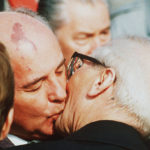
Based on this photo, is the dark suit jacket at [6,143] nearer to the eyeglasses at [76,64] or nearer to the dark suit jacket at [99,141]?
the dark suit jacket at [99,141]

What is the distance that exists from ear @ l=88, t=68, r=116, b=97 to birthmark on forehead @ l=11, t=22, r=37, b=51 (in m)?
0.42

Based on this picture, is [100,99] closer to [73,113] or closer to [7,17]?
[73,113]

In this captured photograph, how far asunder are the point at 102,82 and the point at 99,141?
Answer: 0.46 m

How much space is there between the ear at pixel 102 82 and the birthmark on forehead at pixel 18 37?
0.42 meters

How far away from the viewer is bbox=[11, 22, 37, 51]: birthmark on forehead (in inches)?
86.1

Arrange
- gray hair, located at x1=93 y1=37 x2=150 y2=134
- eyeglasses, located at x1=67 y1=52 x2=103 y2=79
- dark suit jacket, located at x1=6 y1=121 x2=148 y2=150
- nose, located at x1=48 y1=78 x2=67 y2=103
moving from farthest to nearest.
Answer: eyeglasses, located at x1=67 y1=52 x2=103 y2=79 → nose, located at x1=48 y1=78 x2=67 y2=103 → gray hair, located at x1=93 y1=37 x2=150 y2=134 → dark suit jacket, located at x1=6 y1=121 x2=148 y2=150

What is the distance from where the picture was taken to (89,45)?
359 centimetres

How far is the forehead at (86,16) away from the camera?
11.7 feet

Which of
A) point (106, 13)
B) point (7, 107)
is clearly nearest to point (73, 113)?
point (7, 107)

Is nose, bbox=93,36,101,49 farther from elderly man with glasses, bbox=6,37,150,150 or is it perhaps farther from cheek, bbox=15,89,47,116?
cheek, bbox=15,89,47,116

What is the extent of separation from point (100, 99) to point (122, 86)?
6.1 inches

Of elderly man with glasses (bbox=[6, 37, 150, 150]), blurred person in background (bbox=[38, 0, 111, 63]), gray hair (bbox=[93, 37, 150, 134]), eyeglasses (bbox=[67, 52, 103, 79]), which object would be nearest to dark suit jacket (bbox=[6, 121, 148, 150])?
elderly man with glasses (bbox=[6, 37, 150, 150])

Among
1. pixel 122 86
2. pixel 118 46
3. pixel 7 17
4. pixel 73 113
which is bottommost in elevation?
pixel 73 113

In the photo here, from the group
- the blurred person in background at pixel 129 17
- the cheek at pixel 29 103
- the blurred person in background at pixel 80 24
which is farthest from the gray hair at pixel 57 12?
the cheek at pixel 29 103
